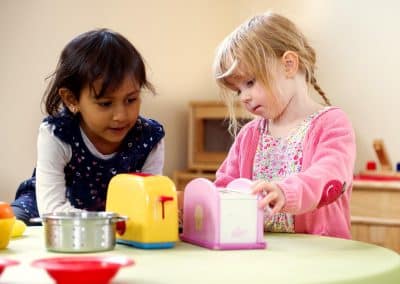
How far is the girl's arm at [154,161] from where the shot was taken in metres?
1.61

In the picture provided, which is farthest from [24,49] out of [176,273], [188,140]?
[176,273]

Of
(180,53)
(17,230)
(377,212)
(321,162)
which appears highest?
(180,53)

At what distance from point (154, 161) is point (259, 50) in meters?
0.41

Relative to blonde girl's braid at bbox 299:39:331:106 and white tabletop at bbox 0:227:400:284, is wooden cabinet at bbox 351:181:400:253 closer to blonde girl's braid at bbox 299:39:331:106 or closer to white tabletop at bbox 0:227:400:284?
blonde girl's braid at bbox 299:39:331:106

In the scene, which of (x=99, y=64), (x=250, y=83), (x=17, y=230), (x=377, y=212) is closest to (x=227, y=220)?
(x=17, y=230)

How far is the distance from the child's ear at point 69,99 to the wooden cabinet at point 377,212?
1.19 m

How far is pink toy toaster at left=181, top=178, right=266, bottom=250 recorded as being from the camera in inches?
38.0

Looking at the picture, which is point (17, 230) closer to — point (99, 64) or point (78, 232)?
point (78, 232)

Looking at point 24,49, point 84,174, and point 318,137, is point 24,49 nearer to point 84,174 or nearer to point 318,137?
point 84,174

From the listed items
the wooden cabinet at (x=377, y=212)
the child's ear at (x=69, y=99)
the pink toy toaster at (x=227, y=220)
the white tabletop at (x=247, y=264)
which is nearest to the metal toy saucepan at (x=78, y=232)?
the white tabletop at (x=247, y=264)

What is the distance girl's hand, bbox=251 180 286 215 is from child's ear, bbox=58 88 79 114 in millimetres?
613

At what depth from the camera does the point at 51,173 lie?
1472 millimetres

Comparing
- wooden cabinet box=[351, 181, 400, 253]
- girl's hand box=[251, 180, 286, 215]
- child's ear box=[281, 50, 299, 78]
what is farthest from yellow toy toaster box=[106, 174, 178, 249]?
wooden cabinet box=[351, 181, 400, 253]

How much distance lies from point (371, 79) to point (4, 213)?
6.82ft
